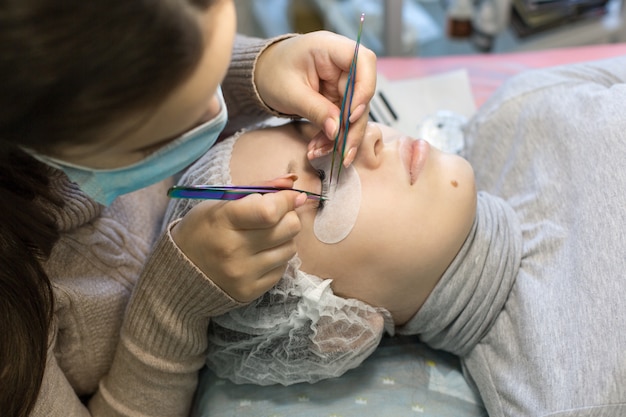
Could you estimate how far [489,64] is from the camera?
1502 millimetres

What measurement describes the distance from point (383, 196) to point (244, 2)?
6.19 feet

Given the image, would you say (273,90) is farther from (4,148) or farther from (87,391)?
(87,391)

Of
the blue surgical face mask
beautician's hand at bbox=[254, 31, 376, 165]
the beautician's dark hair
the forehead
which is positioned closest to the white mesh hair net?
the forehead

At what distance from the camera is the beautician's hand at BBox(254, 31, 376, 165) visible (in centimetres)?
82

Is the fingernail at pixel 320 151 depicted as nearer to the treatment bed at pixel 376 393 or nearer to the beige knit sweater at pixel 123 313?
the beige knit sweater at pixel 123 313

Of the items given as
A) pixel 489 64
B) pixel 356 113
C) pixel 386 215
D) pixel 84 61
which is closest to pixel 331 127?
pixel 356 113

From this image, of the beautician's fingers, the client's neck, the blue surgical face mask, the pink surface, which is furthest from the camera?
the pink surface

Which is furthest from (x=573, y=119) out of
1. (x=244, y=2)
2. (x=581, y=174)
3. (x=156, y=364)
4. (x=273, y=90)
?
(x=244, y=2)

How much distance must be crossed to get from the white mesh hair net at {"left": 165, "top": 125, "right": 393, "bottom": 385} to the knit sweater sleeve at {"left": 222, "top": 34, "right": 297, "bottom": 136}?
9 centimetres

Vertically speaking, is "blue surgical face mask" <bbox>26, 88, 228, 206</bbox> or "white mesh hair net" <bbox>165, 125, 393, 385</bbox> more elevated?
"blue surgical face mask" <bbox>26, 88, 228, 206</bbox>

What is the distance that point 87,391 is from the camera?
97cm

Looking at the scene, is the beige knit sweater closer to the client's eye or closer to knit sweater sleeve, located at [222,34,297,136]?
knit sweater sleeve, located at [222,34,297,136]

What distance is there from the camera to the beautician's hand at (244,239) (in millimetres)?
697

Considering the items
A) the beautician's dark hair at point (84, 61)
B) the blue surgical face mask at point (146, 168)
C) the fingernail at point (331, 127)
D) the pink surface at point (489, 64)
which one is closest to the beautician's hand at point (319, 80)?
the fingernail at point (331, 127)
